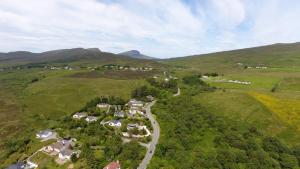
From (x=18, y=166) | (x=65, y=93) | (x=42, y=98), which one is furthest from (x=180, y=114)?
(x=42, y=98)

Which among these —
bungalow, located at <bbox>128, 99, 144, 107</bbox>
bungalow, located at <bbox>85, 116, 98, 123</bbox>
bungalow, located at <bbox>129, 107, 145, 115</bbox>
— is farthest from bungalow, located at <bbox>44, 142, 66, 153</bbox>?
bungalow, located at <bbox>128, 99, 144, 107</bbox>

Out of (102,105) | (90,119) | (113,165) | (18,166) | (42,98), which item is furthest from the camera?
(42,98)

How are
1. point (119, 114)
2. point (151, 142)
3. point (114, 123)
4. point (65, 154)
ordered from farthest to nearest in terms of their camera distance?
point (119, 114) → point (114, 123) → point (151, 142) → point (65, 154)

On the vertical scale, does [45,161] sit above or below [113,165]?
below

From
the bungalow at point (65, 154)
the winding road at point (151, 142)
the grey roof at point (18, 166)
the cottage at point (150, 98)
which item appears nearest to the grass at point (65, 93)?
the cottage at point (150, 98)

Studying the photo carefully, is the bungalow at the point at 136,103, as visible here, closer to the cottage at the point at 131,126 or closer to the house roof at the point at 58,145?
the cottage at the point at 131,126

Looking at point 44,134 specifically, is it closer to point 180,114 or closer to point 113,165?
point 113,165

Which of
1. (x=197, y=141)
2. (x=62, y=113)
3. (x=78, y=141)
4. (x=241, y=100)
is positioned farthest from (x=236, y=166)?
(x=62, y=113)

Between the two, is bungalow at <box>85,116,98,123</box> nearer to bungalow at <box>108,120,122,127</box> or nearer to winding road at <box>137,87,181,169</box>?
bungalow at <box>108,120,122,127</box>

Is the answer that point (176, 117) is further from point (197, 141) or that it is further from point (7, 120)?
point (7, 120)
